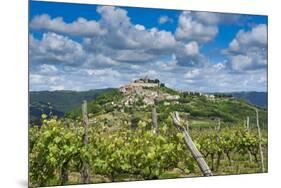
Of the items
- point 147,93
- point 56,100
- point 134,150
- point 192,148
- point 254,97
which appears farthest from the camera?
point 254,97

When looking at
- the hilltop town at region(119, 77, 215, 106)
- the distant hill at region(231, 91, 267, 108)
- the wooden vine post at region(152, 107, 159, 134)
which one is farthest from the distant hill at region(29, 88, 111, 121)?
the distant hill at region(231, 91, 267, 108)

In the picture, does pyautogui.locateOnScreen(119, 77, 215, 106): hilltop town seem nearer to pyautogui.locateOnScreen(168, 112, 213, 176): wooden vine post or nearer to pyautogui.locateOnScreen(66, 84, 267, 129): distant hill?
pyautogui.locateOnScreen(66, 84, 267, 129): distant hill

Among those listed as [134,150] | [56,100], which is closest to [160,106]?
[134,150]

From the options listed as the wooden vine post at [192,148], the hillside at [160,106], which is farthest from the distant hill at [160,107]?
the wooden vine post at [192,148]

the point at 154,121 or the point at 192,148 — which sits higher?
the point at 154,121

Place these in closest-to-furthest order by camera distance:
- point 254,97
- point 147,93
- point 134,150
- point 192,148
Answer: point 134,150, point 147,93, point 192,148, point 254,97

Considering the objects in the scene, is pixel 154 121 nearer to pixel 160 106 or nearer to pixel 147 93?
pixel 160 106
